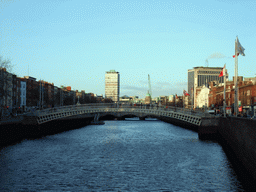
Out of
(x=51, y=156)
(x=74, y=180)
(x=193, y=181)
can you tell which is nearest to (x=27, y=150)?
(x=51, y=156)

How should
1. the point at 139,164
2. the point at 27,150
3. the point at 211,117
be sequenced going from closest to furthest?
the point at 139,164 < the point at 27,150 < the point at 211,117

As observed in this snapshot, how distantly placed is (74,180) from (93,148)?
1959 cm

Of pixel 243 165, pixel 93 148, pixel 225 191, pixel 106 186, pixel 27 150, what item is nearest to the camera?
pixel 225 191

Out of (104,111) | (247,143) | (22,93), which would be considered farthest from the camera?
(22,93)

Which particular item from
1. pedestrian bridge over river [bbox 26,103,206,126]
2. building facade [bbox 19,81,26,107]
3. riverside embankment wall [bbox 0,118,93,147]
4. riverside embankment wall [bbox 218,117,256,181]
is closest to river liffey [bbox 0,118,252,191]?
riverside embankment wall [bbox 218,117,256,181]

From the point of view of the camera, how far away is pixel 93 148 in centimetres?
4616

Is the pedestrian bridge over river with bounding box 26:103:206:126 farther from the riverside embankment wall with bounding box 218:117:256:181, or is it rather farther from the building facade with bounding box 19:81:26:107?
the building facade with bounding box 19:81:26:107

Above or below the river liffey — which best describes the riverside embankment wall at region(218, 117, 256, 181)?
above

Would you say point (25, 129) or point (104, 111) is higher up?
point (104, 111)

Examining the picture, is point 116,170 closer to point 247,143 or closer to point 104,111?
point 247,143

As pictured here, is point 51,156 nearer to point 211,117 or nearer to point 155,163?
point 155,163

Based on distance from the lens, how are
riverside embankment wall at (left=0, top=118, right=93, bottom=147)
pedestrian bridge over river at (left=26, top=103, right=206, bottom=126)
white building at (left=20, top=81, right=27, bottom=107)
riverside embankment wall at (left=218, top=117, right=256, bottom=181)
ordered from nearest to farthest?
1. riverside embankment wall at (left=218, top=117, right=256, bottom=181)
2. riverside embankment wall at (left=0, top=118, right=93, bottom=147)
3. pedestrian bridge over river at (left=26, top=103, right=206, bottom=126)
4. white building at (left=20, top=81, right=27, bottom=107)

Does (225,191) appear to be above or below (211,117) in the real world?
below

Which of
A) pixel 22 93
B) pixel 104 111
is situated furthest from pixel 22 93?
pixel 104 111
